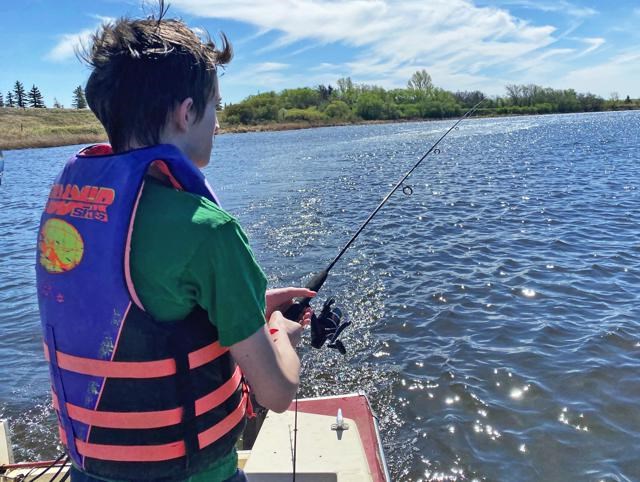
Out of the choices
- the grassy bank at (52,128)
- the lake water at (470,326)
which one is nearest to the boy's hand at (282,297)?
the lake water at (470,326)

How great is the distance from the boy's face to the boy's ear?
27mm

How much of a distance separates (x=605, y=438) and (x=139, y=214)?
17.5ft

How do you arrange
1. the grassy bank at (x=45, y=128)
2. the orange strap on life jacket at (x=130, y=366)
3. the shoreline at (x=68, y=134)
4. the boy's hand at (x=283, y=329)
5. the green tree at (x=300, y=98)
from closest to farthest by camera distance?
the orange strap on life jacket at (x=130, y=366)
the boy's hand at (x=283, y=329)
the shoreline at (x=68, y=134)
the grassy bank at (x=45, y=128)
the green tree at (x=300, y=98)

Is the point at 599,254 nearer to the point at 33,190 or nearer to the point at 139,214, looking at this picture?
the point at 139,214

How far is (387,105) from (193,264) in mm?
129544

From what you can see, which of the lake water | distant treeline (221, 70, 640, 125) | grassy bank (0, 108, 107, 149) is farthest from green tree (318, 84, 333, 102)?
the lake water

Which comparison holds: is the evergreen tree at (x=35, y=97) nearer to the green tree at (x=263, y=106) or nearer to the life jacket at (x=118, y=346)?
the green tree at (x=263, y=106)

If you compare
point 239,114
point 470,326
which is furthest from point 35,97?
point 470,326

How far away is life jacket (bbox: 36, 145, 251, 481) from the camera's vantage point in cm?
162

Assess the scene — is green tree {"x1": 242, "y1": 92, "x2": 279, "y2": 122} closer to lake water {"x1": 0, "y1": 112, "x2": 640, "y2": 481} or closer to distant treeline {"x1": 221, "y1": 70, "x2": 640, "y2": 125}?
distant treeline {"x1": 221, "y1": 70, "x2": 640, "y2": 125}

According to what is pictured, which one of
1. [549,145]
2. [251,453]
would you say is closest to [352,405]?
[251,453]

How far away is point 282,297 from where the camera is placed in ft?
9.00

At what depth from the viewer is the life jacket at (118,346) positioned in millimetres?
1617

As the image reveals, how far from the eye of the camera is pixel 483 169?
23766 mm
